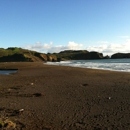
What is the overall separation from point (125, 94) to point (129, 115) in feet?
16.2

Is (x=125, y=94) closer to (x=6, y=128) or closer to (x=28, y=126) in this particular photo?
(x=28, y=126)

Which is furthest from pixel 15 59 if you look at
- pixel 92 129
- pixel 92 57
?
pixel 92 129

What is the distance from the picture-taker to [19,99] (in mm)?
13305

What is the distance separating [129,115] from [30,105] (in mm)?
5890

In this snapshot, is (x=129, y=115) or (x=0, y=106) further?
(x=0, y=106)

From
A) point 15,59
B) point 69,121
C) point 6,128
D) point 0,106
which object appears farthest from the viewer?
point 15,59

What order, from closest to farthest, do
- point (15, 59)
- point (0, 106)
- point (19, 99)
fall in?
point (0, 106)
point (19, 99)
point (15, 59)

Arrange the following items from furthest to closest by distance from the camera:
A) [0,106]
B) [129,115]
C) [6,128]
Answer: [0,106], [129,115], [6,128]

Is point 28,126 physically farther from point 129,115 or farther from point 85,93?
point 85,93

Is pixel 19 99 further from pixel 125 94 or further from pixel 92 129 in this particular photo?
pixel 125 94

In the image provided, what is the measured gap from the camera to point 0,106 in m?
11.6

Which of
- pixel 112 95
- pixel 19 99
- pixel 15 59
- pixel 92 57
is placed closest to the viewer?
pixel 19 99

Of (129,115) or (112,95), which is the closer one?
(129,115)

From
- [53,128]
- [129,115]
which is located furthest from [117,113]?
[53,128]
